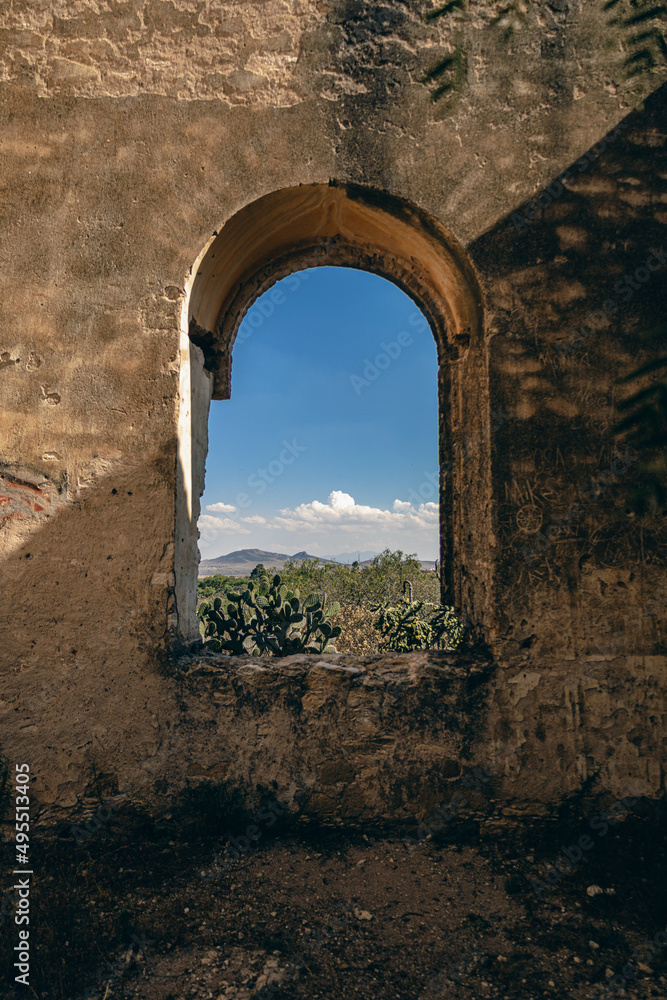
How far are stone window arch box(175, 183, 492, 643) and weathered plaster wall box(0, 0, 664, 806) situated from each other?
97mm

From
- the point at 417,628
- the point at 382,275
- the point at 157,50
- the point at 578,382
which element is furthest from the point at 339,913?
the point at 157,50

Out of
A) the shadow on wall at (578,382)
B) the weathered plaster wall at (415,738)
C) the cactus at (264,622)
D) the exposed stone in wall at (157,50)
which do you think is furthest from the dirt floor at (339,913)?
the exposed stone in wall at (157,50)

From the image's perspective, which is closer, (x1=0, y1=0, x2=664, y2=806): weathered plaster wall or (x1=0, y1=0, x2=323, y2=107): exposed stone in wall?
(x1=0, y1=0, x2=664, y2=806): weathered plaster wall

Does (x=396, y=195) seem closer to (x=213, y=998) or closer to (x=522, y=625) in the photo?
(x=522, y=625)

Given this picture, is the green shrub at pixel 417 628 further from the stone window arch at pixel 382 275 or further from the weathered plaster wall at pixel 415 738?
the weathered plaster wall at pixel 415 738

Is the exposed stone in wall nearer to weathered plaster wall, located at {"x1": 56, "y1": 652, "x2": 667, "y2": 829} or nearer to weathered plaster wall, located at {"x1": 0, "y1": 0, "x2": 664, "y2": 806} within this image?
weathered plaster wall, located at {"x1": 0, "y1": 0, "x2": 664, "y2": 806}

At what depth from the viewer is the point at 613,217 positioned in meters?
2.74

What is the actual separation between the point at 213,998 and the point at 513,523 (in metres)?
2.26

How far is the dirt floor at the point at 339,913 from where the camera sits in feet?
6.06

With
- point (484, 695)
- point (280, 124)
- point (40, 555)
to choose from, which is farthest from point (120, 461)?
point (484, 695)

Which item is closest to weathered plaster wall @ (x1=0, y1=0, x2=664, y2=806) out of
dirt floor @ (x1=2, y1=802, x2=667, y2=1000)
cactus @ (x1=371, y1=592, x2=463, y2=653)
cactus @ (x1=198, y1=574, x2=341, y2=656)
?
cactus @ (x1=371, y1=592, x2=463, y2=653)

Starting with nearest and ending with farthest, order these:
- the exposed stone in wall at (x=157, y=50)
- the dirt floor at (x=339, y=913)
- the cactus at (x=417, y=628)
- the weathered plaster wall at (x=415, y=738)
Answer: the dirt floor at (x=339, y=913) < the weathered plaster wall at (x=415, y=738) < the exposed stone in wall at (x=157, y=50) < the cactus at (x=417, y=628)

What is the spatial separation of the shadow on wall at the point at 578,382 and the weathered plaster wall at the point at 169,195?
0.07 feet

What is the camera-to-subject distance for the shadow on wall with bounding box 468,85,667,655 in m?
2.61
